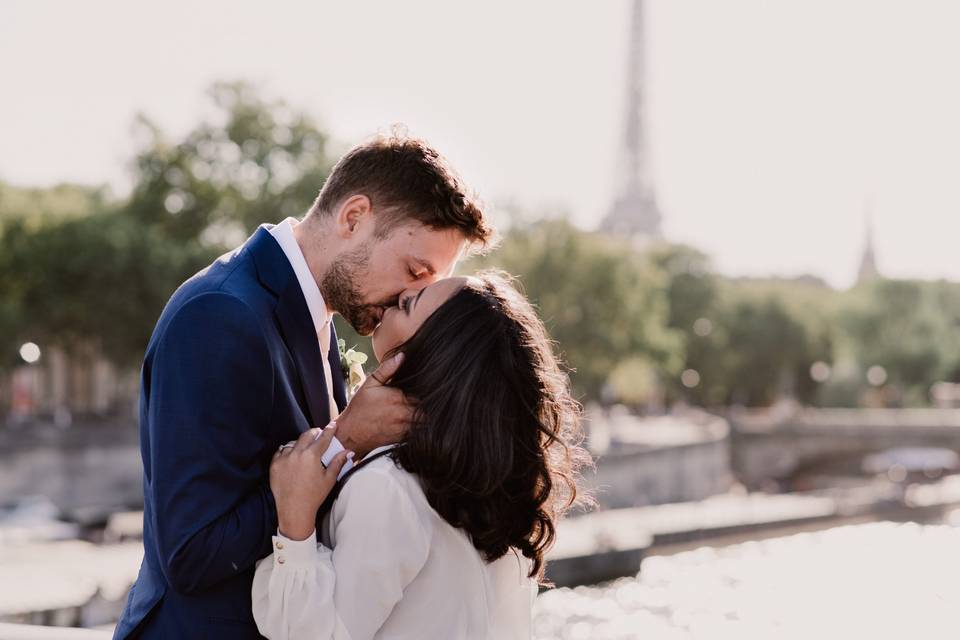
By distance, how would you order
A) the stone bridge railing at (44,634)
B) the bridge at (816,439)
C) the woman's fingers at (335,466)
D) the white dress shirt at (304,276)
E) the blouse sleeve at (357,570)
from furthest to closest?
the bridge at (816,439)
the stone bridge railing at (44,634)
the white dress shirt at (304,276)
the woman's fingers at (335,466)
the blouse sleeve at (357,570)

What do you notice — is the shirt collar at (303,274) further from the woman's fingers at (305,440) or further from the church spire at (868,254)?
the church spire at (868,254)

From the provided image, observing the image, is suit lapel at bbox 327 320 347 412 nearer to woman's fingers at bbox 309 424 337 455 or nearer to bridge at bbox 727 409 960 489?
woman's fingers at bbox 309 424 337 455

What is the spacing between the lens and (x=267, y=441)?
2.51m

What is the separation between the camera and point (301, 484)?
95.5 inches

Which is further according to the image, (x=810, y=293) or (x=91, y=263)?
(x=810, y=293)

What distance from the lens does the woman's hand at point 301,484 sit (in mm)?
2412

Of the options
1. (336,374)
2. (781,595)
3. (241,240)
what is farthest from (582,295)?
(336,374)

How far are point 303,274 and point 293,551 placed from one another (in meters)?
0.65

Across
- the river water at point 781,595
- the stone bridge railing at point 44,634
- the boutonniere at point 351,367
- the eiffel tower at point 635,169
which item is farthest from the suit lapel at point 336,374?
the eiffel tower at point 635,169

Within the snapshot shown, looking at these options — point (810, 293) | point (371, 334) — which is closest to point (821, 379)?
point (810, 293)

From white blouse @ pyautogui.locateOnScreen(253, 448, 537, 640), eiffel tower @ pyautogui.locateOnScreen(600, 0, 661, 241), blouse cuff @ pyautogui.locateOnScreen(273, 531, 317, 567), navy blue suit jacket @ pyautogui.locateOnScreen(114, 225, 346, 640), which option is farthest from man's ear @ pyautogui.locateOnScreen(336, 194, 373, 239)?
eiffel tower @ pyautogui.locateOnScreen(600, 0, 661, 241)

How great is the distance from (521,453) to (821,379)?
6271 centimetres

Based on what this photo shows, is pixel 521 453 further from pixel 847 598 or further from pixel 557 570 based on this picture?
pixel 847 598

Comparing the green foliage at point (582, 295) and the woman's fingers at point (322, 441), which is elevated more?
the woman's fingers at point (322, 441)
